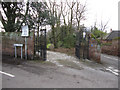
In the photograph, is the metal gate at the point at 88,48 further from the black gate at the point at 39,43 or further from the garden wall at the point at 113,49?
the garden wall at the point at 113,49

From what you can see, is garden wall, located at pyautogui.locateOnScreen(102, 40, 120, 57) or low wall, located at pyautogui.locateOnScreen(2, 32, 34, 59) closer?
low wall, located at pyautogui.locateOnScreen(2, 32, 34, 59)

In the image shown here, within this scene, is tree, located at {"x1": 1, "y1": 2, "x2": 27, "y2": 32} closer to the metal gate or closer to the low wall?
the low wall

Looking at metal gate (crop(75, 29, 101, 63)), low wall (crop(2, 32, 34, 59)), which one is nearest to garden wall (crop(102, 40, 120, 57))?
metal gate (crop(75, 29, 101, 63))

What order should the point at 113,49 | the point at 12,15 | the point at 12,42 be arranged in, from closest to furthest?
the point at 12,42
the point at 12,15
the point at 113,49

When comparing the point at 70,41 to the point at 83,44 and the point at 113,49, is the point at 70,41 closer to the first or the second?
the point at 83,44

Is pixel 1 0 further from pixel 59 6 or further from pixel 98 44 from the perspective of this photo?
pixel 59 6

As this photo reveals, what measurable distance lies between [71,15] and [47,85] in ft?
51.3

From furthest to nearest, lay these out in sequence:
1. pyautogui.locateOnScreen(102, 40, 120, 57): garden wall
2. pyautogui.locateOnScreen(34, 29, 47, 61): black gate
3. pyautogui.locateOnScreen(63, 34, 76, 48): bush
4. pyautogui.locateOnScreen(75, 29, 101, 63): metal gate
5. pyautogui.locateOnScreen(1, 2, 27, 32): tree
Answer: pyautogui.locateOnScreen(63, 34, 76, 48): bush < pyautogui.locateOnScreen(102, 40, 120, 57): garden wall < pyautogui.locateOnScreen(1, 2, 27, 32): tree < pyautogui.locateOnScreen(75, 29, 101, 63): metal gate < pyautogui.locateOnScreen(34, 29, 47, 61): black gate

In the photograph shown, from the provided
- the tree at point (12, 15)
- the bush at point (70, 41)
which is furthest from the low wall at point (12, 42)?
the bush at point (70, 41)

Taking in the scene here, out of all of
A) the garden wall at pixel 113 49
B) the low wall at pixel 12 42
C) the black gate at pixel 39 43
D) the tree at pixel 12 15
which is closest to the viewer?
the low wall at pixel 12 42

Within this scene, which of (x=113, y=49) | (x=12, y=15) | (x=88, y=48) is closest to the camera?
(x=88, y=48)

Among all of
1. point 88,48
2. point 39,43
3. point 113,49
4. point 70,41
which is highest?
point 70,41

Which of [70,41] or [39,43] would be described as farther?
[70,41]

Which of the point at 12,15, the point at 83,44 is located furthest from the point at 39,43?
the point at 83,44
